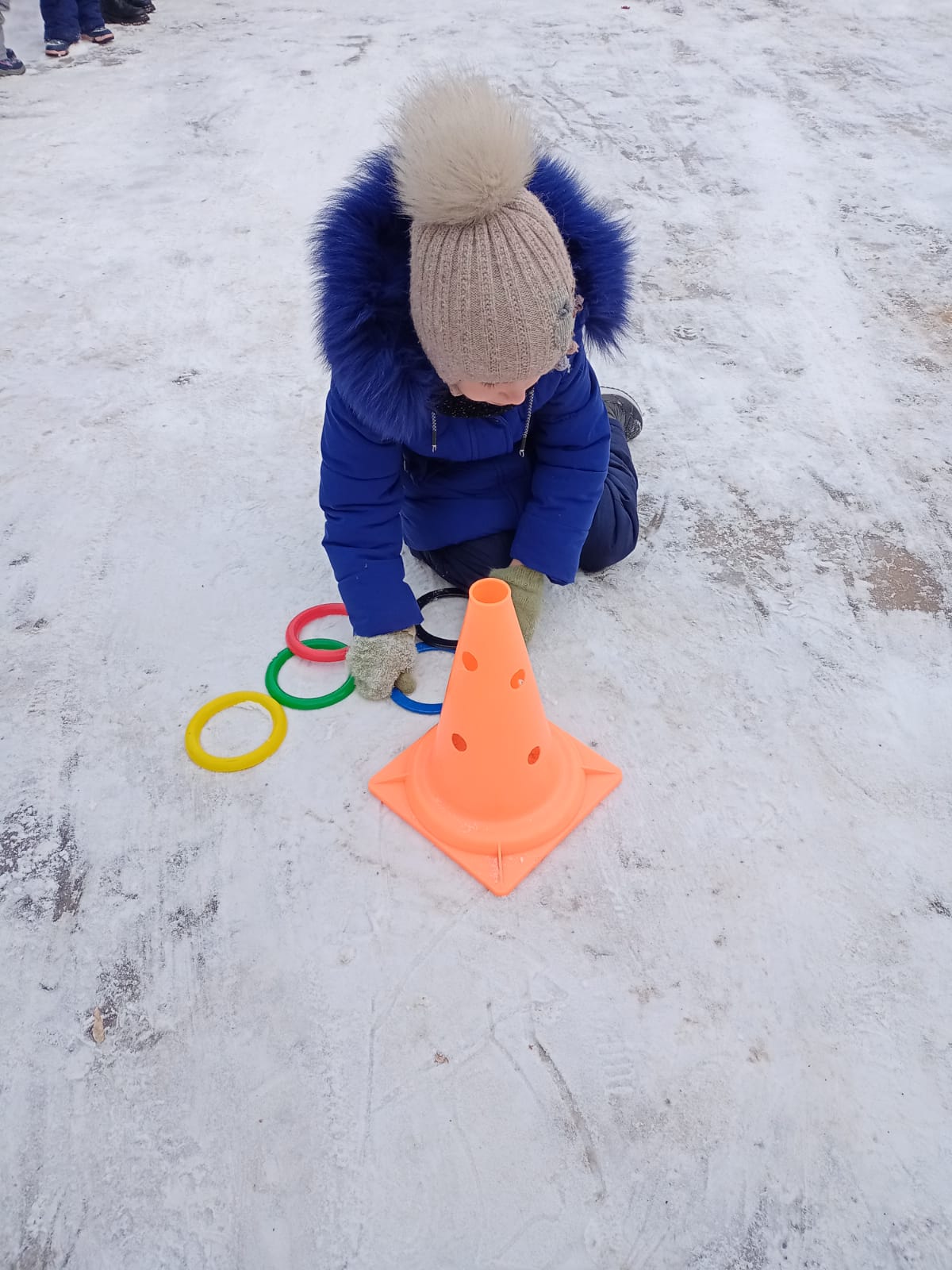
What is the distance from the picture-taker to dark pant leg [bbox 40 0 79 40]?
16.6 ft

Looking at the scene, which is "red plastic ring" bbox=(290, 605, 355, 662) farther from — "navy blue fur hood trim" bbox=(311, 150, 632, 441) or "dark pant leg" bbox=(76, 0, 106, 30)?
"dark pant leg" bbox=(76, 0, 106, 30)

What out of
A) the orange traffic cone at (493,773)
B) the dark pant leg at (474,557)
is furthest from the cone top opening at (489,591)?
the dark pant leg at (474,557)

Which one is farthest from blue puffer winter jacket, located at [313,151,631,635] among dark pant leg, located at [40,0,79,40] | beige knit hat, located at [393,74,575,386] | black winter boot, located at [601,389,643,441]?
dark pant leg, located at [40,0,79,40]

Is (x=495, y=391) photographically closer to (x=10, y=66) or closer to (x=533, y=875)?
(x=533, y=875)

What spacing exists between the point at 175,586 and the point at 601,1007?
1401 mm

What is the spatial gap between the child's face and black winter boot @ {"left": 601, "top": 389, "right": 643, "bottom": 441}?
915 mm

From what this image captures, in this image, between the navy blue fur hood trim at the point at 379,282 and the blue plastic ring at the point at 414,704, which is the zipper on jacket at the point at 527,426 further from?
the blue plastic ring at the point at 414,704

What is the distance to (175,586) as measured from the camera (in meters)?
2.22

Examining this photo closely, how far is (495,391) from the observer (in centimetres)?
161

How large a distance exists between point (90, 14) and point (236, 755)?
547 centimetres

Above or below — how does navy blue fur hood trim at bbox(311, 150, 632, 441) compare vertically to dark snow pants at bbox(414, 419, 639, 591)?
above

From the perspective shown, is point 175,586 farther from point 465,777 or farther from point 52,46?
point 52,46

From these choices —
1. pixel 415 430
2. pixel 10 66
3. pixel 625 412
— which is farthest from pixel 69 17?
pixel 415 430

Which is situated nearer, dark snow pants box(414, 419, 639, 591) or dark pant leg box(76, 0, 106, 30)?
dark snow pants box(414, 419, 639, 591)
